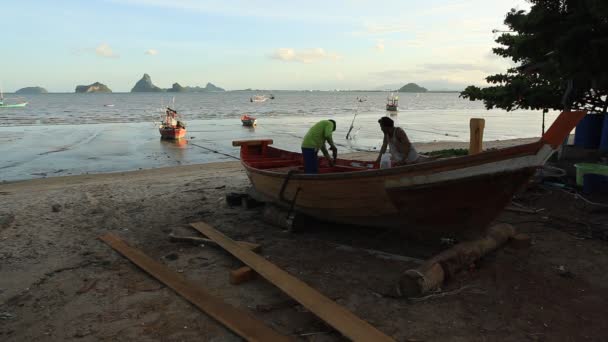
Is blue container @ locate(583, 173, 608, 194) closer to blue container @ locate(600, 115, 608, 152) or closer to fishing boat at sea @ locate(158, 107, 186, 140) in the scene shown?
blue container @ locate(600, 115, 608, 152)

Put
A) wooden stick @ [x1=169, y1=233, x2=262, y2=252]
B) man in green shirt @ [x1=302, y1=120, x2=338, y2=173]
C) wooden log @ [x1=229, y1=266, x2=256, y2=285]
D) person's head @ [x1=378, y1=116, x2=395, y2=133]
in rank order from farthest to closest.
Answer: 1. man in green shirt @ [x1=302, y1=120, x2=338, y2=173]
2. person's head @ [x1=378, y1=116, x2=395, y2=133]
3. wooden stick @ [x1=169, y1=233, x2=262, y2=252]
4. wooden log @ [x1=229, y1=266, x2=256, y2=285]

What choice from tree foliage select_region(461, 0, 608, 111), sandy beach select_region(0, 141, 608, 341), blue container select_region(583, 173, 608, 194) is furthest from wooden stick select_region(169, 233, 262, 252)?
blue container select_region(583, 173, 608, 194)

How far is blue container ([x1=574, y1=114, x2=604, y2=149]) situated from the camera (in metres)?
10.5

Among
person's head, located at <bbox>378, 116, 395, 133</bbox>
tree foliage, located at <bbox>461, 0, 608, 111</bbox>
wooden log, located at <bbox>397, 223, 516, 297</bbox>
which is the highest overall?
tree foliage, located at <bbox>461, 0, 608, 111</bbox>

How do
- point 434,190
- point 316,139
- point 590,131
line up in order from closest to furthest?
point 434,190 < point 316,139 < point 590,131

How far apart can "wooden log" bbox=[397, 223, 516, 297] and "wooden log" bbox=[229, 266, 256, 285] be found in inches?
73.6

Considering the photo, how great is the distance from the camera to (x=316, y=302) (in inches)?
176

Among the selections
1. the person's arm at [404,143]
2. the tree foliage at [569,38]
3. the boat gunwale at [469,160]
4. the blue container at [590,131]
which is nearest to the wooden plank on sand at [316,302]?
the boat gunwale at [469,160]

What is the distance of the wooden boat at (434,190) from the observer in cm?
484

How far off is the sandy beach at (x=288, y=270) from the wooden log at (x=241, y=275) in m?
0.10

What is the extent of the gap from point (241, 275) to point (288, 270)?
30.1 inches

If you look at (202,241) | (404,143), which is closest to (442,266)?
(404,143)

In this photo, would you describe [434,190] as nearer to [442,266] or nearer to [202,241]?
[442,266]

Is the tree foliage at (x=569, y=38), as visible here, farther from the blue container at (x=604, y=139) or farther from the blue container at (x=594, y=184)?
the blue container at (x=594, y=184)
